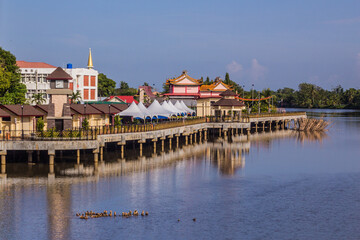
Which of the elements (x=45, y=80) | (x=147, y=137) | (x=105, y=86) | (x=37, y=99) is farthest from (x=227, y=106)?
(x=105, y=86)

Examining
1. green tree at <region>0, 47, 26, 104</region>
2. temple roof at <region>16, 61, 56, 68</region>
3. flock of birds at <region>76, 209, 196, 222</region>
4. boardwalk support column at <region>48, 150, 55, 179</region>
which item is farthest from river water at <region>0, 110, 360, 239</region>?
temple roof at <region>16, 61, 56, 68</region>

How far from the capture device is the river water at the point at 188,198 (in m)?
32.9

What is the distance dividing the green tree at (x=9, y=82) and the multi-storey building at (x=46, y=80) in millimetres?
4905

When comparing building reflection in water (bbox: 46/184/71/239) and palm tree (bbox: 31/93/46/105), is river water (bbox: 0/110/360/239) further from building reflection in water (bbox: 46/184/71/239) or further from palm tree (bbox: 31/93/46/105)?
palm tree (bbox: 31/93/46/105)

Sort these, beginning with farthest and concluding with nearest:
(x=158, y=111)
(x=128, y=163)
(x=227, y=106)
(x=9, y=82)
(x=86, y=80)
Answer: (x=86, y=80)
(x=227, y=106)
(x=9, y=82)
(x=158, y=111)
(x=128, y=163)

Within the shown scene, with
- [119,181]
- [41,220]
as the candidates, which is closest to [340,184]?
[119,181]

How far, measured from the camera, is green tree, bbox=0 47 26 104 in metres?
73.8

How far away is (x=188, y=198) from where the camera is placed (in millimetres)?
40969

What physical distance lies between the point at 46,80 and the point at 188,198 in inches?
2278

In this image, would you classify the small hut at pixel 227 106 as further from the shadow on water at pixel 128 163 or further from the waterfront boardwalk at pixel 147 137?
the shadow on water at pixel 128 163

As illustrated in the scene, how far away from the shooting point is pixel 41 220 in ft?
112

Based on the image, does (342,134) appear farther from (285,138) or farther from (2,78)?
(2,78)

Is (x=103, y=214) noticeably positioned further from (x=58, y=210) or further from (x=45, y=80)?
(x=45, y=80)

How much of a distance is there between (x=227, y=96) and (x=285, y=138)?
41.0 ft
